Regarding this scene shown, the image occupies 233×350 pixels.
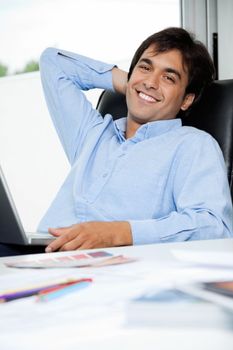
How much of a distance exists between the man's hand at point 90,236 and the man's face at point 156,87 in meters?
0.52

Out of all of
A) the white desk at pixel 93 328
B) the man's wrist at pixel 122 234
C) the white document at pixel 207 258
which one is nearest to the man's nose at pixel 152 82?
the man's wrist at pixel 122 234

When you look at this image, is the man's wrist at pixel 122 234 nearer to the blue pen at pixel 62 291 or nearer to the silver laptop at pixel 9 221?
the silver laptop at pixel 9 221

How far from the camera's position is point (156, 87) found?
166 cm

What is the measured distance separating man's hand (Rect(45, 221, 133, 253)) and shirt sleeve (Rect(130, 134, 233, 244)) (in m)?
0.03

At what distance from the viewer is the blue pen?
0.54m

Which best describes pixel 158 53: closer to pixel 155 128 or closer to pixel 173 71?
pixel 173 71

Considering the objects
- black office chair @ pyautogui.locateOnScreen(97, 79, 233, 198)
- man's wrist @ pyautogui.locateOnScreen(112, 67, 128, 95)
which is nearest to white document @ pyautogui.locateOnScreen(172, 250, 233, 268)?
black office chair @ pyautogui.locateOnScreen(97, 79, 233, 198)

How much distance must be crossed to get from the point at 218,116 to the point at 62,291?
3.74ft

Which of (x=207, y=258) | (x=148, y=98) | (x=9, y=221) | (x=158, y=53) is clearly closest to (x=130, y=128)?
(x=148, y=98)

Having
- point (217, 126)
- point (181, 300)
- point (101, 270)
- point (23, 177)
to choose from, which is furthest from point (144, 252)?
point (23, 177)

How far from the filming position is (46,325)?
0.46m

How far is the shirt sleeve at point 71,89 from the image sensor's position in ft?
5.73

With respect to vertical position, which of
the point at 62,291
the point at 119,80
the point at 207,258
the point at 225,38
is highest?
the point at 62,291

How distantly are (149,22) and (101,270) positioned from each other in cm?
212
